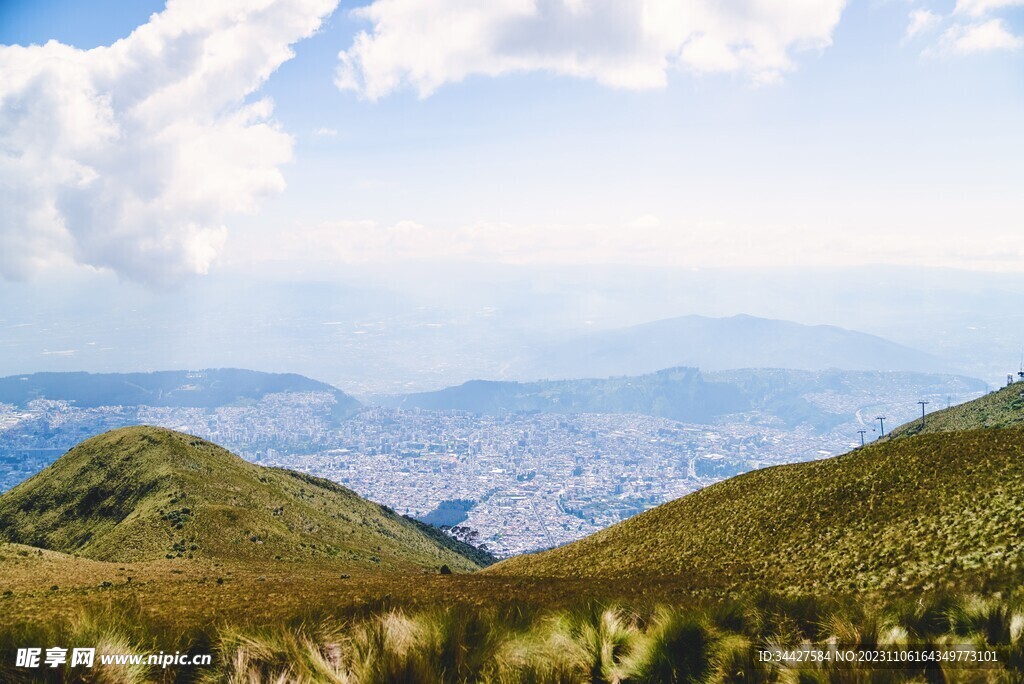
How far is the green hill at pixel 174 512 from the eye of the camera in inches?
1795

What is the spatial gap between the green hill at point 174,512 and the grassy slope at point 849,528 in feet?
73.0

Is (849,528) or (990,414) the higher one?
(990,414)

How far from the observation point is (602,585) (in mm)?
23891

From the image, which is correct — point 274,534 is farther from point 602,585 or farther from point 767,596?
point 767,596

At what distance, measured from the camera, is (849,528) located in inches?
1029

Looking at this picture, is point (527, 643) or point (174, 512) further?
point (174, 512)

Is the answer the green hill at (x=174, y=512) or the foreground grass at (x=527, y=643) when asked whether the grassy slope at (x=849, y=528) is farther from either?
the green hill at (x=174, y=512)

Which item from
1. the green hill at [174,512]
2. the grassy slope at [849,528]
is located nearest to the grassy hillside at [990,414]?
the grassy slope at [849,528]

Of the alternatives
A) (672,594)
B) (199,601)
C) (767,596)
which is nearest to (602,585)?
(672,594)

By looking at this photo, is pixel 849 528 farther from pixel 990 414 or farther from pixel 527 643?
pixel 990 414

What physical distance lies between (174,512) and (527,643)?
5342cm

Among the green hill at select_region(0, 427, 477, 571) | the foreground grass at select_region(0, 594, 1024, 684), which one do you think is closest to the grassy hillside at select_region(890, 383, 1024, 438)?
the green hill at select_region(0, 427, 477, 571)

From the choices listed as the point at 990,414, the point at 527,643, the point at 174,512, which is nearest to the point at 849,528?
the point at 527,643

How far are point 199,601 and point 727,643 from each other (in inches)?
651
